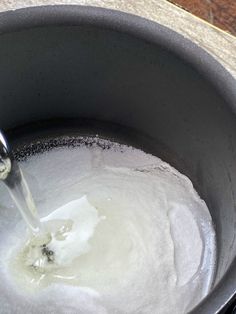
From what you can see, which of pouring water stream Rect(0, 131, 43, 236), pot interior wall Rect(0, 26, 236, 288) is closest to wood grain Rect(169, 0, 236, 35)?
pot interior wall Rect(0, 26, 236, 288)

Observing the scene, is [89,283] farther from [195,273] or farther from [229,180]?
[229,180]

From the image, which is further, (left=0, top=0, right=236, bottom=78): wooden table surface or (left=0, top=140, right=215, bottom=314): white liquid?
(left=0, top=0, right=236, bottom=78): wooden table surface

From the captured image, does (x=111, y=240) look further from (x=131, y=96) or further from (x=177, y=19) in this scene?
(x=177, y=19)

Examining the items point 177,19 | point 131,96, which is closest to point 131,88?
point 131,96

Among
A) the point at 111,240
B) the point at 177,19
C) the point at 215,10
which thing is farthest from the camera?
the point at 215,10

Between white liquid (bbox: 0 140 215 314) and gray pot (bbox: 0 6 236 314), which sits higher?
gray pot (bbox: 0 6 236 314)

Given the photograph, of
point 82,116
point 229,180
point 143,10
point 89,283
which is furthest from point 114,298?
point 143,10

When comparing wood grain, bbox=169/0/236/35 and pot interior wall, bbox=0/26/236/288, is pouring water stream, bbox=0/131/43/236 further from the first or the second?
wood grain, bbox=169/0/236/35
